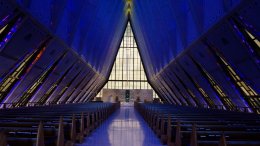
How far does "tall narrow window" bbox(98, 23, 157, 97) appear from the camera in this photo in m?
48.2

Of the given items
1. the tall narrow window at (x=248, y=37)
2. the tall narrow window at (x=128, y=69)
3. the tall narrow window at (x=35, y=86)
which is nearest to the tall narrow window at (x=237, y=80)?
the tall narrow window at (x=248, y=37)

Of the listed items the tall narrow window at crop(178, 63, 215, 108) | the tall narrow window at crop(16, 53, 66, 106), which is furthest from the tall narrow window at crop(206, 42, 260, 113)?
the tall narrow window at crop(16, 53, 66, 106)

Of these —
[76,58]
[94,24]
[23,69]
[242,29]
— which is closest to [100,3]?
[94,24]

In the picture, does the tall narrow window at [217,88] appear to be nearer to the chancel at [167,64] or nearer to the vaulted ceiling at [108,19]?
the chancel at [167,64]

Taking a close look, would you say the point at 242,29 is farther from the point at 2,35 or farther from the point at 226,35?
the point at 2,35

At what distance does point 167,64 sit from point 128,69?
92.3 ft

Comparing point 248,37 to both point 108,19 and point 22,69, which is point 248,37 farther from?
point 108,19

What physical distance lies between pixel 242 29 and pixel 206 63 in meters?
4.45

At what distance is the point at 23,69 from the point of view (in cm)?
1241

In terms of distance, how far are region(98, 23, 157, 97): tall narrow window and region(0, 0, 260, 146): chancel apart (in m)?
25.6

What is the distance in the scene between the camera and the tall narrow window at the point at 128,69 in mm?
48188

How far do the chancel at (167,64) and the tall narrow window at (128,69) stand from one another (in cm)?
2564

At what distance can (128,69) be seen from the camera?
48.3m

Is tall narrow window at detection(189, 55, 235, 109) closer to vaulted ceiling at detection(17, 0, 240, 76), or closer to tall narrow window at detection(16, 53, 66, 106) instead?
vaulted ceiling at detection(17, 0, 240, 76)
